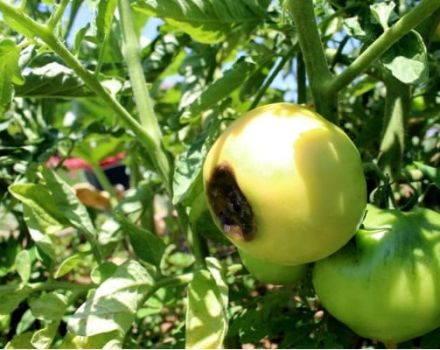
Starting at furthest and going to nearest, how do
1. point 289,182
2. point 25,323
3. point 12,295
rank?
point 25,323
point 12,295
point 289,182

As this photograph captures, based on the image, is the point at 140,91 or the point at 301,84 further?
the point at 301,84

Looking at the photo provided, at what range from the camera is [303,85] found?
40.3 inches

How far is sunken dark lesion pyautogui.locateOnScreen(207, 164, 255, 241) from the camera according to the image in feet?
2.06

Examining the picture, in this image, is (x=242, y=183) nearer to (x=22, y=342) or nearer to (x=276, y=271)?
(x=276, y=271)

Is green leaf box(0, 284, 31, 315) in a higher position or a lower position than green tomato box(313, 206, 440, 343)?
lower

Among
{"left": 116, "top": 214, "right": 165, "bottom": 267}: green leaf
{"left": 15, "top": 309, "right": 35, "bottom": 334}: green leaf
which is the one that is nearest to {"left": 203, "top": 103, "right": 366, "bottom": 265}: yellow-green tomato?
{"left": 116, "top": 214, "right": 165, "bottom": 267}: green leaf

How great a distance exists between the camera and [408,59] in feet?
2.04

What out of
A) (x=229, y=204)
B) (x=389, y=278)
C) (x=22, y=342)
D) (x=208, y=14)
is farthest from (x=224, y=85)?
(x=22, y=342)

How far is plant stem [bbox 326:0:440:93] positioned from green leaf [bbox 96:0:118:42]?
248 mm

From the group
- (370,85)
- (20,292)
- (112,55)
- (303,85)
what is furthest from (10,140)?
(370,85)

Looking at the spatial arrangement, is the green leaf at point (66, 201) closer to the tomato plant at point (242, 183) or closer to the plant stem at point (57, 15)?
the tomato plant at point (242, 183)

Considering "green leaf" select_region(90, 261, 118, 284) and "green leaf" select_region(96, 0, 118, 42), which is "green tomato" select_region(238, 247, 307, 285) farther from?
"green leaf" select_region(96, 0, 118, 42)

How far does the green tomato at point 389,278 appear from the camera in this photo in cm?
66

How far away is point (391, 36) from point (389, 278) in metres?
0.24
